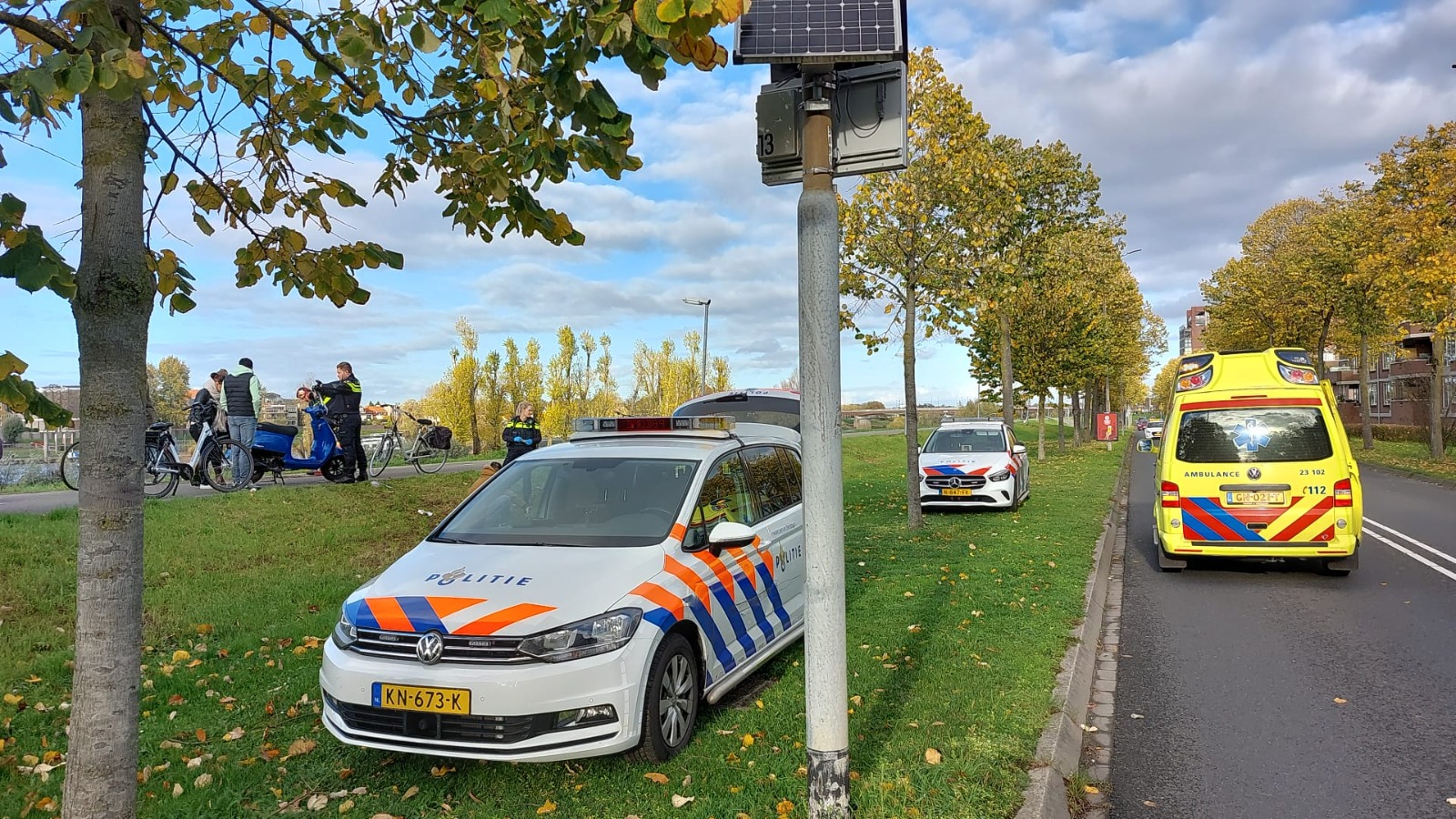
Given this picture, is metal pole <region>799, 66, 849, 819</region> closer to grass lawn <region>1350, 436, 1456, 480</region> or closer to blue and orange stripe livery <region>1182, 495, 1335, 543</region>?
blue and orange stripe livery <region>1182, 495, 1335, 543</region>

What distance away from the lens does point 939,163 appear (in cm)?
1217

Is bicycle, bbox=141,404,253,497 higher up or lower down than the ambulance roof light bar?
lower down

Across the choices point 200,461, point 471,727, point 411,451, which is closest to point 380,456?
point 411,451

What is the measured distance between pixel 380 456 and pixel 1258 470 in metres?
12.7

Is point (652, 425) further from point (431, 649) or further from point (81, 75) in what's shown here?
point (81, 75)

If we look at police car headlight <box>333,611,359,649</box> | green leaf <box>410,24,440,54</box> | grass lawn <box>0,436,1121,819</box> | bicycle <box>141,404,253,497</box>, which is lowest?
grass lawn <box>0,436,1121,819</box>

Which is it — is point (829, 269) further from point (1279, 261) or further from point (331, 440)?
point (1279, 261)

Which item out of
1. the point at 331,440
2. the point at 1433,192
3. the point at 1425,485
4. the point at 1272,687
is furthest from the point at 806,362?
the point at 1433,192

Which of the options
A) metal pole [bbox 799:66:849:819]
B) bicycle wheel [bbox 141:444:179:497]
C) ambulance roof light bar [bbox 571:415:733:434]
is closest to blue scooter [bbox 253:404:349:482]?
bicycle wheel [bbox 141:444:179:497]

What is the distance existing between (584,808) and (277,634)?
160 inches

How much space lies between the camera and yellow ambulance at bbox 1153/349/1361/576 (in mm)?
8883

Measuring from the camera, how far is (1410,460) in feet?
94.1

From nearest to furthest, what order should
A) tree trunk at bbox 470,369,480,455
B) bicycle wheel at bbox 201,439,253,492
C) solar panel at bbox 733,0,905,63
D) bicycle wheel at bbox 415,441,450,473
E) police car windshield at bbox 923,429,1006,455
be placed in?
solar panel at bbox 733,0,905,63
bicycle wheel at bbox 201,439,253,492
bicycle wheel at bbox 415,441,450,473
police car windshield at bbox 923,429,1006,455
tree trunk at bbox 470,369,480,455

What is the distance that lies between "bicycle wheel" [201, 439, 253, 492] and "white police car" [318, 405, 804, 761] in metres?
7.30
